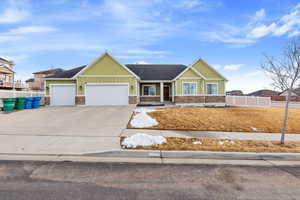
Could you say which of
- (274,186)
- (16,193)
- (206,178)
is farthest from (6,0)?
(274,186)

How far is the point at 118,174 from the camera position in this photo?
379 centimetres

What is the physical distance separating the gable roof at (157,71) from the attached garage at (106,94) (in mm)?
4158

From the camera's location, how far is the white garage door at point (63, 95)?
18562 mm

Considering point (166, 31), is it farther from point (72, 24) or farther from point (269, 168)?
point (269, 168)

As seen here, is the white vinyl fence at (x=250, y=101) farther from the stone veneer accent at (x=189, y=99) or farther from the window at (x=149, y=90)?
the window at (x=149, y=90)

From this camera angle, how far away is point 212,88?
2089 cm

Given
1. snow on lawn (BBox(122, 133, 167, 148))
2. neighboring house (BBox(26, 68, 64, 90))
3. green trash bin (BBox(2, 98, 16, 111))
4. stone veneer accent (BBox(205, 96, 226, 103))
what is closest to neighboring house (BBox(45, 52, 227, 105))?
stone veneer accent (BBox(205, 96, 226, 103))

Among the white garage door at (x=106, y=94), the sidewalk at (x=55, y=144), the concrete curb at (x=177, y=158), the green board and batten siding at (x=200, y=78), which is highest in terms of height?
the green board and batten siding at (x=200, y=78)

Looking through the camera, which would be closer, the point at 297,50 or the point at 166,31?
the point at 297,50

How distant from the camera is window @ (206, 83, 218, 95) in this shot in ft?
68.2

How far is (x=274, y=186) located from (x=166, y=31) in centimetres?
1847

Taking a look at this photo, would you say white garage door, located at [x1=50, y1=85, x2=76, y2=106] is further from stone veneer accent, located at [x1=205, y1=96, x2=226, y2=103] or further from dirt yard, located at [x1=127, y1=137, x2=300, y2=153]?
stone veneer accent, located at [x1=205, y1=96, x2=226, y2=103]

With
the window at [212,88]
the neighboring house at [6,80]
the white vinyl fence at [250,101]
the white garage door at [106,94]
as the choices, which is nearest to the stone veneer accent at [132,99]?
the white garage door at [106,94]

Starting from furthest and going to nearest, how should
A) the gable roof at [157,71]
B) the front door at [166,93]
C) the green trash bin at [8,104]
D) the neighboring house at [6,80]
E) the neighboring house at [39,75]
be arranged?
the neighboring house at [39,75]
the neighboring house at [6,80]
the front door at [166,93]
the gable roof at [157,71]
the green trash bin at [8,104]
